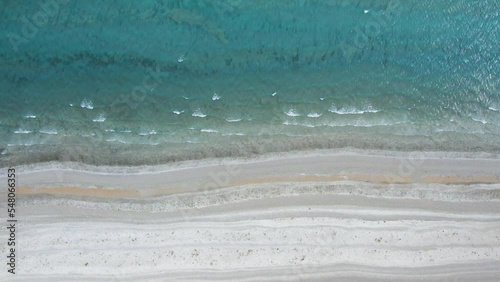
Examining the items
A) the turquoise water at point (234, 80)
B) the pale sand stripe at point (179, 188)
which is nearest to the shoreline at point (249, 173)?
the pale sand stripe at point (179, 188)

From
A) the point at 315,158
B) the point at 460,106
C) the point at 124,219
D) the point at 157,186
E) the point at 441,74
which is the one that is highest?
the point at 441,74

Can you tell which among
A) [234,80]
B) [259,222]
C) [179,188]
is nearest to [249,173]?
[259,222]

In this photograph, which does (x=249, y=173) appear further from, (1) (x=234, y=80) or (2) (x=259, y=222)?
(1) (x=234, y=80)

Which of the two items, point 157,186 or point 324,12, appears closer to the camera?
point 157,186

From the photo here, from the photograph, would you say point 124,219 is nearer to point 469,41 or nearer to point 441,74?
point 441,74

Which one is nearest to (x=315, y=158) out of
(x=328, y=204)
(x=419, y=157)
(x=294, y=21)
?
(x=328, y=204)

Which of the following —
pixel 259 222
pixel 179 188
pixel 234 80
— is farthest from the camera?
pixel 234 80

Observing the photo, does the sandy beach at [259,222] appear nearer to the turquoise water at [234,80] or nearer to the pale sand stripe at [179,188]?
the pale sand stripe at [179,188]
